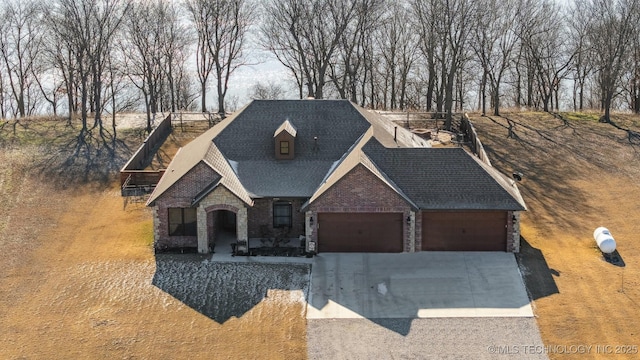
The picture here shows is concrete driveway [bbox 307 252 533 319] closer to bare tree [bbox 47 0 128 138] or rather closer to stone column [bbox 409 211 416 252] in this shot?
stone column [bbox 409 211 416 252]

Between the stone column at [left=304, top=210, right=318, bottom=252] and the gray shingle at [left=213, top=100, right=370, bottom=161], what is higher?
the gray shingle at [left=213, top=100, right=370, bottom=161]

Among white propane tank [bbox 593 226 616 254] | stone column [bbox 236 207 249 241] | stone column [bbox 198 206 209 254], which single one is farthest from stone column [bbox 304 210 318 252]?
white propane tank [bbox 593 226 616 254]

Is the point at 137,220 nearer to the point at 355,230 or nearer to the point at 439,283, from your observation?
the point at 355,230

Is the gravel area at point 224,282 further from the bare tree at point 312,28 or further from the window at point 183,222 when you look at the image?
the bare tree at point 312,28

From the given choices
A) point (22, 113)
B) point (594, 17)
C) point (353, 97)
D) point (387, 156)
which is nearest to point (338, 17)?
point (353, 97)

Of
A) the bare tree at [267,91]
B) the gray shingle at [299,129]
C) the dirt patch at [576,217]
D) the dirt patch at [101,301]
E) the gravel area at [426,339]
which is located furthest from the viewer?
the bare tree at [267,91]

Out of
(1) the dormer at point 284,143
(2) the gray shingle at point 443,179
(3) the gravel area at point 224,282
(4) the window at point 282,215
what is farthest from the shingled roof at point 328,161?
(3) the gravel area at point 224,282

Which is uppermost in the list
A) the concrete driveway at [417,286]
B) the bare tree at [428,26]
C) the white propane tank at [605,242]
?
the bare tree at [428,26]
